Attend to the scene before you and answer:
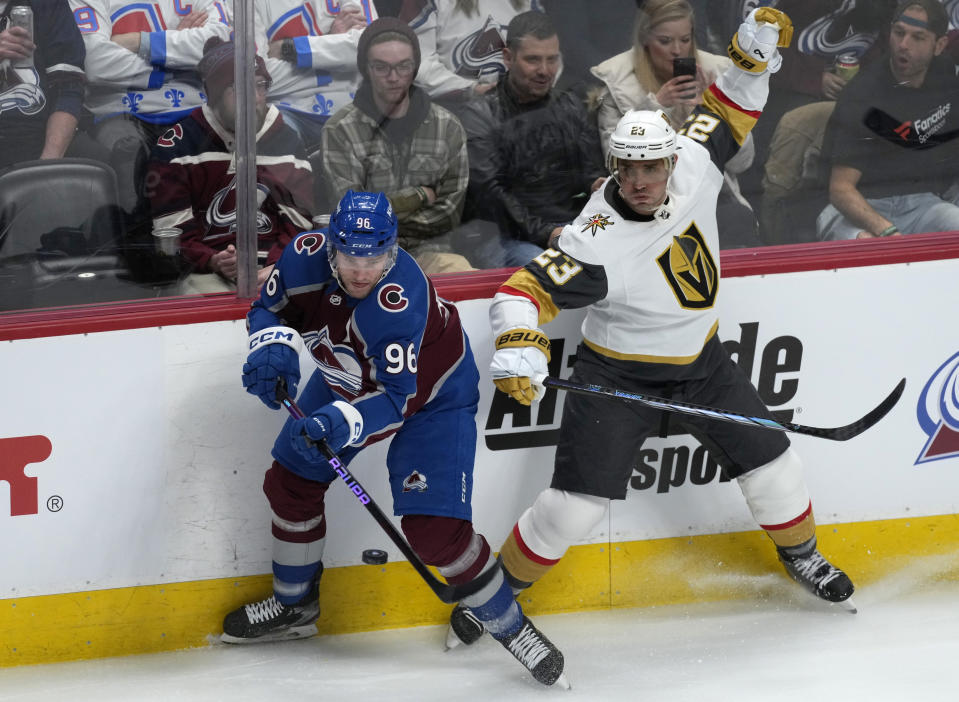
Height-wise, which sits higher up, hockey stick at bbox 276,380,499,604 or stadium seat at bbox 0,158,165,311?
stadium seat at bbox 0,158,165,311

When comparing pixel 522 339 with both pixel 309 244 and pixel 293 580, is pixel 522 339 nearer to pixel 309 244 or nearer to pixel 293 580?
pixel 309 244

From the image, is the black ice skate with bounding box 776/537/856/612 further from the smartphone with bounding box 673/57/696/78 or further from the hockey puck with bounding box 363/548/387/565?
the smartphone with bounding box 673/57/696/78

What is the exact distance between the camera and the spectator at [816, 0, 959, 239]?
10.3 feet

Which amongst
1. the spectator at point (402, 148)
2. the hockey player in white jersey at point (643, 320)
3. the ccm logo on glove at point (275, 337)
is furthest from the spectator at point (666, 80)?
the ccm logo on glove at point (275, 337)

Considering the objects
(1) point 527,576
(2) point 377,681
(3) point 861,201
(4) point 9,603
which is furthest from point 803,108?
(4) point 9,603

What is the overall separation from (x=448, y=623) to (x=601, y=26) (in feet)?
5.14

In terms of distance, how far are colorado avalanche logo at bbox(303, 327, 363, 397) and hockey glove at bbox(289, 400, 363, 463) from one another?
0.51 ft

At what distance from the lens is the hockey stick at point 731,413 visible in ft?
9.03

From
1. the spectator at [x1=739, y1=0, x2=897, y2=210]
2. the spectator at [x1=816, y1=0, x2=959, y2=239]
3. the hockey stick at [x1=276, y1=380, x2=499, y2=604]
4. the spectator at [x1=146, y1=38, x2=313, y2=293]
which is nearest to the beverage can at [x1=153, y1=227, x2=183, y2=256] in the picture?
the spectator at [x1=146, y1=38, x2=313, y2=293]

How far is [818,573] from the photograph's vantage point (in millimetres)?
3197

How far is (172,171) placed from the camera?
2.80 meters

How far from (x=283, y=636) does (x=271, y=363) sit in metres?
0.84

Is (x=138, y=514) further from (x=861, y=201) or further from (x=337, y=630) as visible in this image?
(x=861, y=201)

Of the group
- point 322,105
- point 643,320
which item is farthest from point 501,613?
point 322,105
